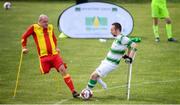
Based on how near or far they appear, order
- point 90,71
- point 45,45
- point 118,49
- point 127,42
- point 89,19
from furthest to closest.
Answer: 1. point 89,19
2. point 90,71
3. point 45,45
4. point 118,49
5. point 127,42

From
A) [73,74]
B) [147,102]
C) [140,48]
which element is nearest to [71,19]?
[140,48]

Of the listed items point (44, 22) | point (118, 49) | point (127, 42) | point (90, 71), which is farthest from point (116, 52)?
point (90, 71)

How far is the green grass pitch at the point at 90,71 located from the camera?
1430cm

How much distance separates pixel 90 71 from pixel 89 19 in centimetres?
604

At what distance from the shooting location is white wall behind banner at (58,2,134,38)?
23.2m

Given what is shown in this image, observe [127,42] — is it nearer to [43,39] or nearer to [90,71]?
[43,39]

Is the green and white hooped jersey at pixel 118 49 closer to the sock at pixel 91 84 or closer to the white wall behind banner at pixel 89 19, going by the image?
the sock at pixel 91 84

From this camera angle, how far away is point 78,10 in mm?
23406

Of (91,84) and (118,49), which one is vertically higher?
(118,49)

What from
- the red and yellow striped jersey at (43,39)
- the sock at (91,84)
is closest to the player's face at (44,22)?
the red and yellow striped jersey at (43,39)

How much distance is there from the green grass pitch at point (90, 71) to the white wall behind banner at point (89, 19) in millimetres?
361

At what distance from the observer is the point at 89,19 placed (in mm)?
23578

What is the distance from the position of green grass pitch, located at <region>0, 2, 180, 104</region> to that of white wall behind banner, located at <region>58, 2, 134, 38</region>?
1.19 feet

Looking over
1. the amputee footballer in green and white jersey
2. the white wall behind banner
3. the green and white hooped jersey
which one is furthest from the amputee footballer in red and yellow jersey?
the white wall behind banner
